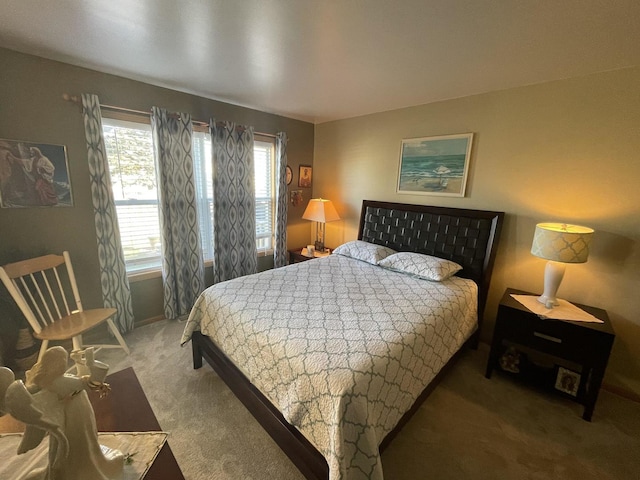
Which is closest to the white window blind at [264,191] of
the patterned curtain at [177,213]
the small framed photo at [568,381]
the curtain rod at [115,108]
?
the curtain rod at [115,108]

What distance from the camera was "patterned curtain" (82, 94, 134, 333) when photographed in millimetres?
2199

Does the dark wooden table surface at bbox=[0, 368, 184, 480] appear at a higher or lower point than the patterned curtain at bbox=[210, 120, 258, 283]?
lower

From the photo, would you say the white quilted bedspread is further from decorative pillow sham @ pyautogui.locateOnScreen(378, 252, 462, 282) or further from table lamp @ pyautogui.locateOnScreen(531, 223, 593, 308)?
table lamp @ pyautogui.locateOnScreen(531, 223, 593, 308)

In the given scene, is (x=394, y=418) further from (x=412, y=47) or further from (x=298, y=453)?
(x=412, y=47)

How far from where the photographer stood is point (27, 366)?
2049mm

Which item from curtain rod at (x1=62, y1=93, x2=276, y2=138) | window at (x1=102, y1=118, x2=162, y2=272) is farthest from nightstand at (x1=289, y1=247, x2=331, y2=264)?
curtain rod at (x1=62, y1=93, x2=276, y2=138)

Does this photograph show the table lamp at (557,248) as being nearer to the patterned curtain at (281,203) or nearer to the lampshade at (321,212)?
the lampshade at (321,212)

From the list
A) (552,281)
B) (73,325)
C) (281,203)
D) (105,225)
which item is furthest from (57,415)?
(281,203)

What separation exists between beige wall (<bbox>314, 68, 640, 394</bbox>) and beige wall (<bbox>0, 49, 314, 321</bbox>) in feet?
9.34

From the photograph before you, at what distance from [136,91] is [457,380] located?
374 cm

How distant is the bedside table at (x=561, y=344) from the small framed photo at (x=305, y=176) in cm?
283

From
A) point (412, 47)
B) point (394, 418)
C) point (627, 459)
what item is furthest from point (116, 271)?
point (627, 459)

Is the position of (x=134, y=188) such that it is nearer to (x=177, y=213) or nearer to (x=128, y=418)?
(x=177, y=213)

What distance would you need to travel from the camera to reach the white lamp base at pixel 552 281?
2.01 m
